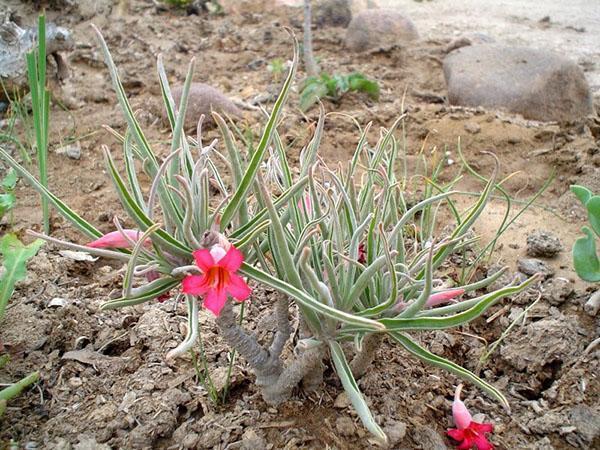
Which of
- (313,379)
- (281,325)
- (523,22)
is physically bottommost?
(523,22)

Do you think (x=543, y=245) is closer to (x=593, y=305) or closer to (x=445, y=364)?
(x=593, y=305)

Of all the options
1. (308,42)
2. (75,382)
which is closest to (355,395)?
(75,382)

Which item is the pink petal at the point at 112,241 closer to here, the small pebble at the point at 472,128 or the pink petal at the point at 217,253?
the pink petal at the point at 217,253

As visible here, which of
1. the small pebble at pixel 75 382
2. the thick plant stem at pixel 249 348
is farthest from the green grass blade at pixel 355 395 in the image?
the small pebble at pixel 75 382

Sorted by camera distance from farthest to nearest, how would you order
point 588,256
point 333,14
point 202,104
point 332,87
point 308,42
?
point 333,14 < point 308,42 < point 332,87 < point 202,104 < point 588,256

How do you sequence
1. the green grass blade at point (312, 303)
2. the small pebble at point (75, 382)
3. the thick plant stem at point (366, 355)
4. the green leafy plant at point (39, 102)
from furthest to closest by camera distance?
the green leafy plant at point (39, 102) < the small pebble at point (75, 382) < the thick plant stem at point (366, 355) < the green grass blade at point (312, 303)

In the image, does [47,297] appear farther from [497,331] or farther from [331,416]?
[497,331]
